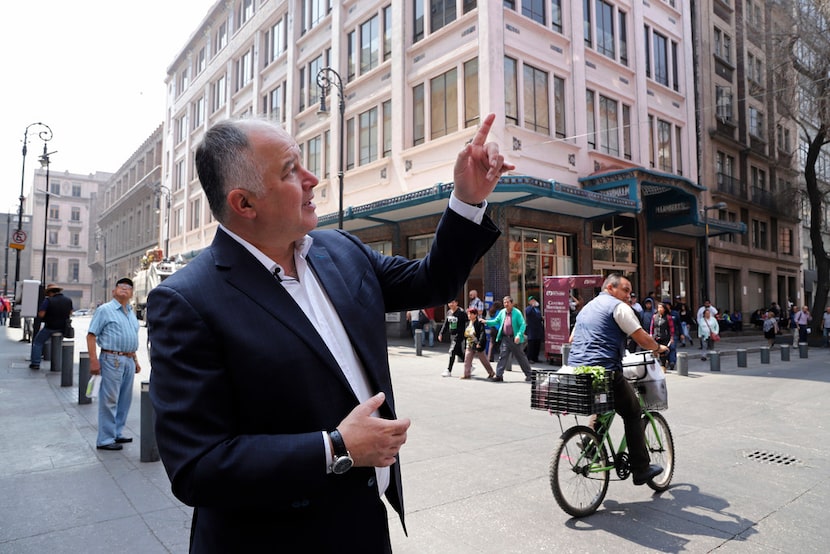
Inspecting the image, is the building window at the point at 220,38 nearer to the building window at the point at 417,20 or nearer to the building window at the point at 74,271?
the building window at the point at 417,20

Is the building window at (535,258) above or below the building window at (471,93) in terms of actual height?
below

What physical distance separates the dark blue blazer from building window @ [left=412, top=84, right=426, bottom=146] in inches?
794

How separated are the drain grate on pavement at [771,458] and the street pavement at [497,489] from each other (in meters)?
0.02

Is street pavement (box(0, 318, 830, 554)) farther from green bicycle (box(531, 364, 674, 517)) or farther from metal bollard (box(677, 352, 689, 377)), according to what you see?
metal bollard (box(677, 352, 689, 377))

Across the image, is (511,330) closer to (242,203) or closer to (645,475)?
(645,475)

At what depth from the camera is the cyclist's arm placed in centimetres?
450

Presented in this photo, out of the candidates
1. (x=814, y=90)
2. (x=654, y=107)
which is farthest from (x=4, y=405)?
(x=814, y=90)

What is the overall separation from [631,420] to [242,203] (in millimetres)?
4082

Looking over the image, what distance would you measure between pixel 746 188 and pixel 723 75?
A: 6.74m

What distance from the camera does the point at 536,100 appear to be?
1961 cm

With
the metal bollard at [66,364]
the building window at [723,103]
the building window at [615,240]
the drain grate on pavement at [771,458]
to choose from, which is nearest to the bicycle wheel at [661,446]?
the drain grate on pavement at [771,458]

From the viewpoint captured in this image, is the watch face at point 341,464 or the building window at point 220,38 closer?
the watch face at point 341,464

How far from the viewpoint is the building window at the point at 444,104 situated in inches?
771

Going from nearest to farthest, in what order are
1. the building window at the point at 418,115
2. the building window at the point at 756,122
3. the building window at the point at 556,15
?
the building window at the point at 556,15 < the building window at the point at 418,115 < the building window at the point at 756,122
